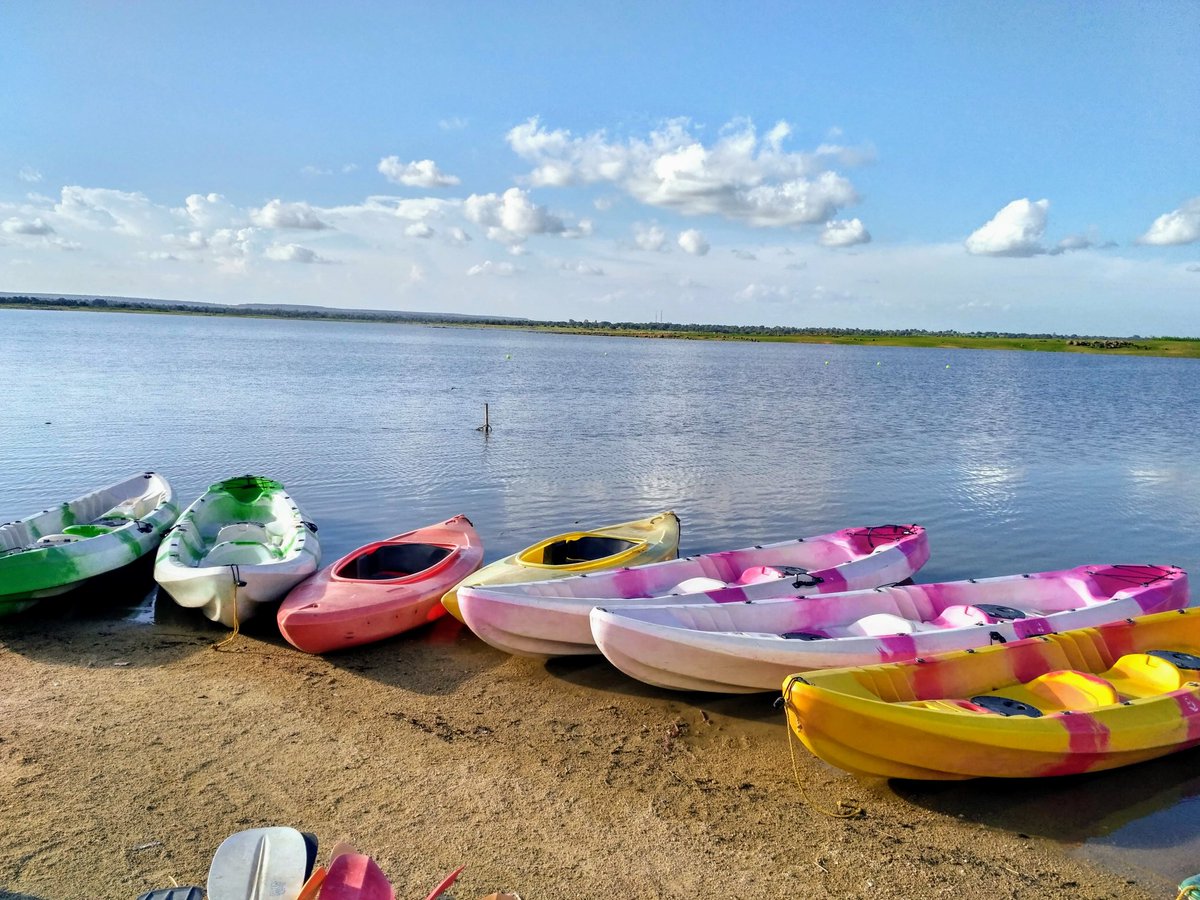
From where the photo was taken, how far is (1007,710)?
704 cm

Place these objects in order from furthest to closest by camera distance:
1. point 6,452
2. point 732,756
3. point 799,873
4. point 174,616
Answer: point 6,452 < point 174,616 < point 732,756 < point 799,873

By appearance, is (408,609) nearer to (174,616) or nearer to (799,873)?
(174,616)

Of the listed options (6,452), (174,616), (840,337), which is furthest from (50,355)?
(840,337)

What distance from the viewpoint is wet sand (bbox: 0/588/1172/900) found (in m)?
5.42

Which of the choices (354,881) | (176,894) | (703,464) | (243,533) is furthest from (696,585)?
(703,464)

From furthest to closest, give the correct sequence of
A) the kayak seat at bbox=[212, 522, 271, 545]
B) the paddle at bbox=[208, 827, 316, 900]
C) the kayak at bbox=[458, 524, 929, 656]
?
the kayak seat at bbox=[212, 522, 271, 545] → the kayak at bbox=[458, 524, 929, 656] → the paddle at bbox=[208, 827, 316, 900]

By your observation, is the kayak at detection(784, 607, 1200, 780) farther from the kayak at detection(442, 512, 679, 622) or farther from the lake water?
the kayak at detection(442, 512, 679, 622)

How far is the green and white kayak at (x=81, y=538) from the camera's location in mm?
9297

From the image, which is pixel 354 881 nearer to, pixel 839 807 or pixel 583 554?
pixel 839 807

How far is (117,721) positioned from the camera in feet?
23.7

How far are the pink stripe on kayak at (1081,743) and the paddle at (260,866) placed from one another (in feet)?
18.4

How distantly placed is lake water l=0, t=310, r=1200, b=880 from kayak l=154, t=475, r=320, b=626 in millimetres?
1547

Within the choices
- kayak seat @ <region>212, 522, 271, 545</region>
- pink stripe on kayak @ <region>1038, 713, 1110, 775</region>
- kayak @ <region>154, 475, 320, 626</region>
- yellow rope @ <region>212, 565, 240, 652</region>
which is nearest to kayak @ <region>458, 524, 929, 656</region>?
kayak @ <region>154, 475, 320, 626</region>

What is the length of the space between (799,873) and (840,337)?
17719cm
